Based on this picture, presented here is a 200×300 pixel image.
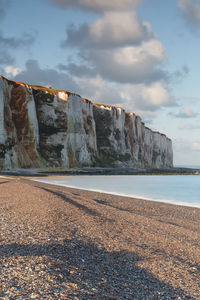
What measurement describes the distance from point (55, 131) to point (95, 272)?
152 ft

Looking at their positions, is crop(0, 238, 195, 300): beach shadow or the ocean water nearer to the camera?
crop(0, 238, 195, 300): beach shadow

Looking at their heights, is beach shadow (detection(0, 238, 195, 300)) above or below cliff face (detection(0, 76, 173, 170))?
below

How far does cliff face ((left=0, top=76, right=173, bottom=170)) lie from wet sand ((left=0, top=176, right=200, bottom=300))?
107 ft

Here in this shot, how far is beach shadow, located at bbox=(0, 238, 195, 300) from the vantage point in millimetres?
2977

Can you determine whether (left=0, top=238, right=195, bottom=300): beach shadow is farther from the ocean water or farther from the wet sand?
the ocean water

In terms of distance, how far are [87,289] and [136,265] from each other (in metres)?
1.19

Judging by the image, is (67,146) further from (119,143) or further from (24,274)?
(24,274)

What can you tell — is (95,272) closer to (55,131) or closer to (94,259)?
(94,259)

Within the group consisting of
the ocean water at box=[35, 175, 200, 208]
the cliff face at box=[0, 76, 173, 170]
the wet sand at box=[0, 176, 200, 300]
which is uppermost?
the cliff face at box=[0, 76, 173, 170]

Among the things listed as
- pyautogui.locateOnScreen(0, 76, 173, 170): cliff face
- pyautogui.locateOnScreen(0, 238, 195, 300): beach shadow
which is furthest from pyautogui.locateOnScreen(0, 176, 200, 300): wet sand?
pyautogui.locateOnScreen(0, 76, 173, 170): cliff face

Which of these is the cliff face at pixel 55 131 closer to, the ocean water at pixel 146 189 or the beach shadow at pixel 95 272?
the ocean water at pixel 146 189

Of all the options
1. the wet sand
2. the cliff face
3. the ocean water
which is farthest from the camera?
the cliff face

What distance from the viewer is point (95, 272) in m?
3.48

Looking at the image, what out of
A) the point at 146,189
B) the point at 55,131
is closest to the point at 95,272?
the point at 146,189
